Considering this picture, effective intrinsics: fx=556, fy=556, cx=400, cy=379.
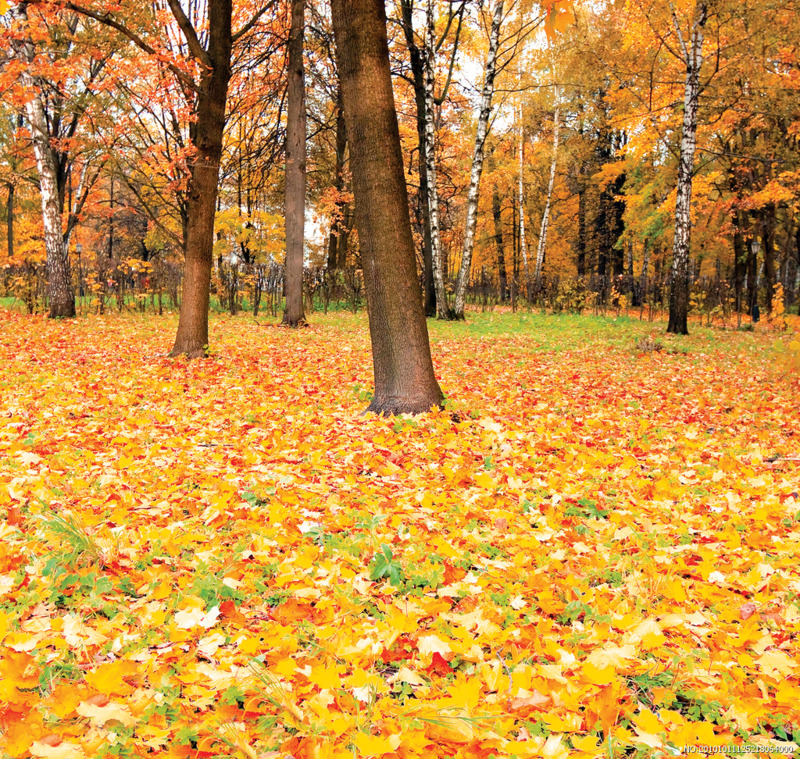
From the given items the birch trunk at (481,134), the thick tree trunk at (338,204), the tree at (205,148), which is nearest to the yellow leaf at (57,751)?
the tree at (205,148)

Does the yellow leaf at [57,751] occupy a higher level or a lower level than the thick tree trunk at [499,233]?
lower

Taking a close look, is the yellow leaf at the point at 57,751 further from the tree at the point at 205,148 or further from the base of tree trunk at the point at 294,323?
the base of tree trunk at the point at 294,323

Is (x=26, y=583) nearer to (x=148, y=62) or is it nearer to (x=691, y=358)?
(x=691, y=358)

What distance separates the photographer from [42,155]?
12.1 meters

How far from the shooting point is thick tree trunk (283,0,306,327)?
41.8 feet

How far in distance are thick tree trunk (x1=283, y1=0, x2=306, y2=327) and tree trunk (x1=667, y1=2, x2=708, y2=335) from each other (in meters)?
8.32

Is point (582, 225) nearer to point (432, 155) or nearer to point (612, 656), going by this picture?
point (432, 155)

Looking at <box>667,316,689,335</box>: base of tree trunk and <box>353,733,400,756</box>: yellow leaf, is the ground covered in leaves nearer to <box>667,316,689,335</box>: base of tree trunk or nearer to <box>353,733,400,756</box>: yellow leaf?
<box>353,733,400,756</box>: yellow leaf

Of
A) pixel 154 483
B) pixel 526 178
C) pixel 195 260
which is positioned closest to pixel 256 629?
pixel 154 483

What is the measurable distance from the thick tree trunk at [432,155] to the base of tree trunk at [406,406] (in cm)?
Result: 1017

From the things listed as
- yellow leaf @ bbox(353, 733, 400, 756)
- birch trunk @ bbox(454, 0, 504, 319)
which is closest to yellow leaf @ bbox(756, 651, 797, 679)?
yellow leaf @ bbox(353, 733, 400, 756)

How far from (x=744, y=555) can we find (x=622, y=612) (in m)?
1.04

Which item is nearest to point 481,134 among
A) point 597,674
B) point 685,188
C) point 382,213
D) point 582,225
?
point 685,188

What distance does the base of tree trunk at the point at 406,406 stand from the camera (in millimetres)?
4836
